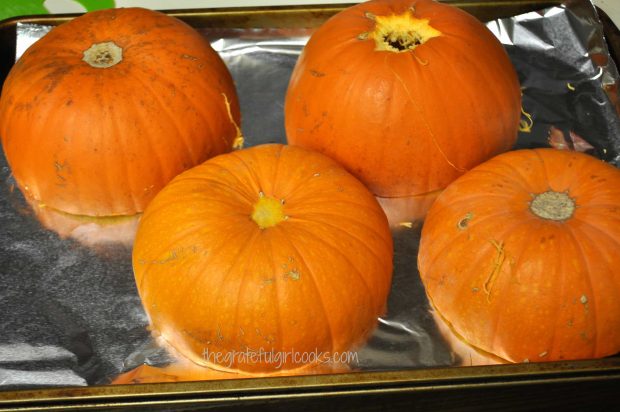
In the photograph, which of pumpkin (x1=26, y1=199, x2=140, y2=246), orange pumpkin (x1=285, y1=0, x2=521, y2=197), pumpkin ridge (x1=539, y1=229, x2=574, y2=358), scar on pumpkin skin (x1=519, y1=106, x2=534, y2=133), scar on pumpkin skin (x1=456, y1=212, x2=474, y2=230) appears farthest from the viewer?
scar on pumpkin skin (x1=519, y1=106, x2=534, y2=133)

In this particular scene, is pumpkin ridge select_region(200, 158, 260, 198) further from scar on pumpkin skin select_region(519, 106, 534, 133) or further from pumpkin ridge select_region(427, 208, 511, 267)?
scar on pumpkin skin select_region(519, 106, 534, 133)

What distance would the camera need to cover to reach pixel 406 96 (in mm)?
1751

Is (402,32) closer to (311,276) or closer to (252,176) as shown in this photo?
(252,176)

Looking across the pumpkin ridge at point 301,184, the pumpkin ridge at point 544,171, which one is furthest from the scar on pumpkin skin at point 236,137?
the pumpkin ridge at point 544,171

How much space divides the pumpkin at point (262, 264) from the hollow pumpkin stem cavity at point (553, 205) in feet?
1.06

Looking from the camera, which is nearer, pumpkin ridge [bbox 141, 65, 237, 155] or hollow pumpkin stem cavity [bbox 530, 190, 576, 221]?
hollow pumpkin stem cavity [bbox 530, 190, 576, 221]

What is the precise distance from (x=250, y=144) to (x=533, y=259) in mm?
909

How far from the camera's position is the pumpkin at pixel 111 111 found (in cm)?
178

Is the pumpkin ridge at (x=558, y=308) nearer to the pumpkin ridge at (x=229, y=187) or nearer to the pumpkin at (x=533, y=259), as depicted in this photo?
the pumpkin at (x=533, y=259)

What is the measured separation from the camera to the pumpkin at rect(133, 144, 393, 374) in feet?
5.01

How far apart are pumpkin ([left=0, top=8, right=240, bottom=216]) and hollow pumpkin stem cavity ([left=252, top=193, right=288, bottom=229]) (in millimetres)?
337

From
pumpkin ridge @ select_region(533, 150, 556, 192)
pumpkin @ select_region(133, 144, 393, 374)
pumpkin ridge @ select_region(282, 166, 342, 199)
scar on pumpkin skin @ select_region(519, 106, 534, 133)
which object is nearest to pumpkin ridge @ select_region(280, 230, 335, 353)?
pumpkin @ select_region(133, 144, 393, 374)

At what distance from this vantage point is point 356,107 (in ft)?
5.88

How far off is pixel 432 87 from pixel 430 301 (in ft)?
1.58
